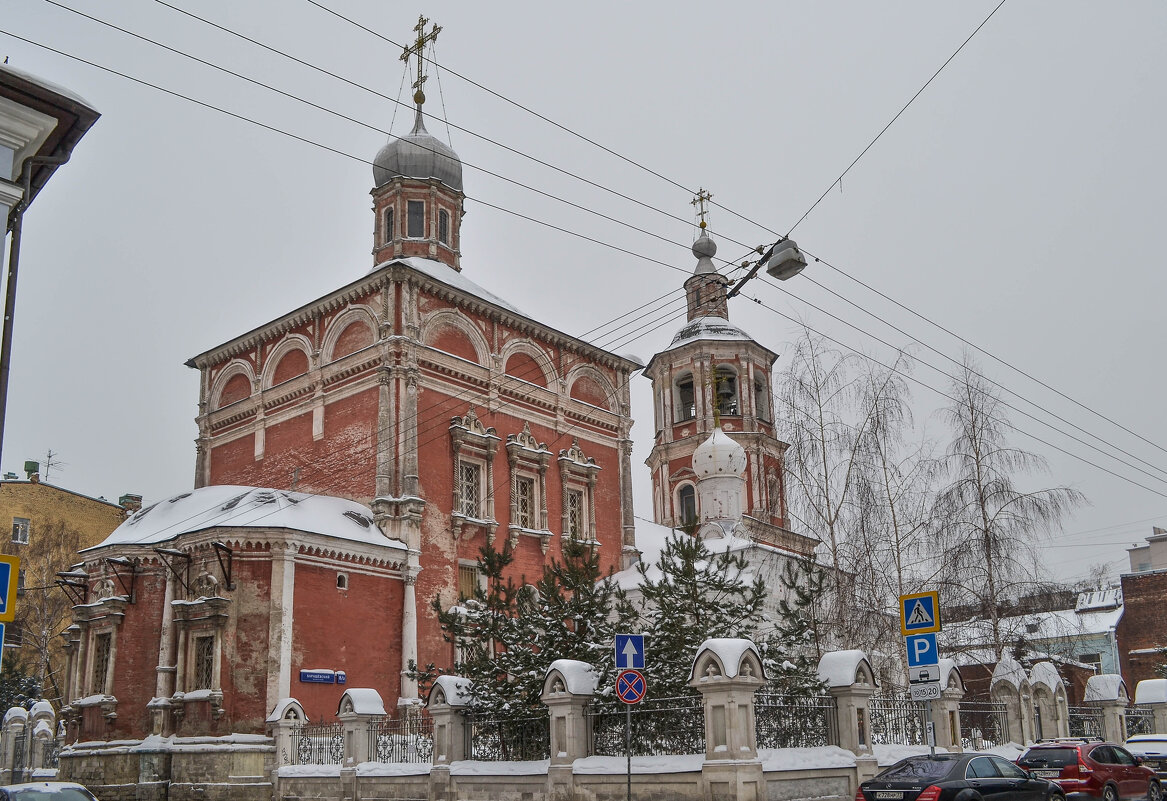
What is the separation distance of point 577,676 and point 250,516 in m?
11.9

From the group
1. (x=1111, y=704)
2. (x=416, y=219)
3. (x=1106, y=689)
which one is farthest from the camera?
(x=416, y=219)

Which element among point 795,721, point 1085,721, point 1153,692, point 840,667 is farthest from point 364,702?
point 1153,692

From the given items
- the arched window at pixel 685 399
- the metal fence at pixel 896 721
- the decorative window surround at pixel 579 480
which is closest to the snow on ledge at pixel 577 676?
the metal fence at pixel 896 721

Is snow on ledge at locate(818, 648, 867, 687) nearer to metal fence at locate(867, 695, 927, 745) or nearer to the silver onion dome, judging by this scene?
metal fence at locate(867, 695, 927, 745)

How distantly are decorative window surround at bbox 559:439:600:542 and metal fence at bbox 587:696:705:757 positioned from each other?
16193mm

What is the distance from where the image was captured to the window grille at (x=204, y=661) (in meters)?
22.8

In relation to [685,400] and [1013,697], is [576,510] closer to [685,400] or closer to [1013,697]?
[685,400]

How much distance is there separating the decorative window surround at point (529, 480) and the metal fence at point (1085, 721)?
14097mm

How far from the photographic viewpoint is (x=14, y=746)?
2711 cm

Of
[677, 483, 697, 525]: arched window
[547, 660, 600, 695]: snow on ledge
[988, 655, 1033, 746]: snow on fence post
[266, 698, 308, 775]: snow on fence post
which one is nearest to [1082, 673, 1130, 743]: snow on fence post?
[988, 655, 1033, 746]: snow on fence post

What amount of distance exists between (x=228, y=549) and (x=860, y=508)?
13.6 m

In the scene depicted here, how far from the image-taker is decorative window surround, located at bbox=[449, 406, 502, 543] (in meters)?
28.0

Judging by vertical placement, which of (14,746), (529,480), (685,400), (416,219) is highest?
(416,219)

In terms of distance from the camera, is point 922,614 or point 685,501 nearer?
point 922,614
